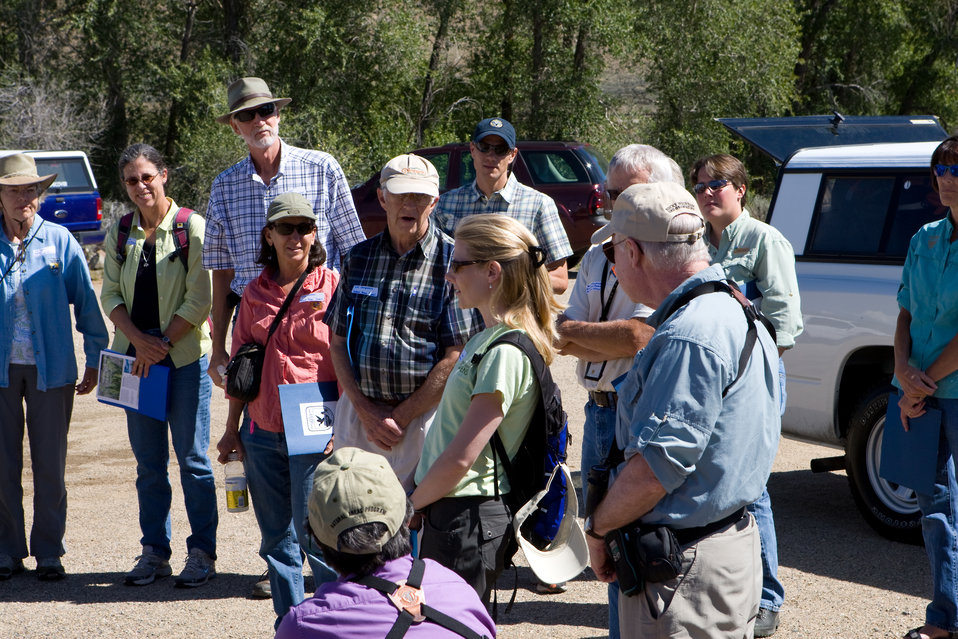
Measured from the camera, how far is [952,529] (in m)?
4.05

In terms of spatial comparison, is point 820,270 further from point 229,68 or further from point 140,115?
point 140,115

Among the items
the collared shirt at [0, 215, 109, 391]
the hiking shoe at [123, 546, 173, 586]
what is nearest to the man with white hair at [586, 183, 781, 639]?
the hiking shoe at [123, 546, 173, 586]

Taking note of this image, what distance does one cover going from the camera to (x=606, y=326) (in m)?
3.85

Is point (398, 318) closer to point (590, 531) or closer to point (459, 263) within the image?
point (459, 263)

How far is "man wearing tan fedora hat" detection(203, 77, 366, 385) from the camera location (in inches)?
192

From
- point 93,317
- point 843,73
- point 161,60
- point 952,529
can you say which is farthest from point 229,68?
point 952,529

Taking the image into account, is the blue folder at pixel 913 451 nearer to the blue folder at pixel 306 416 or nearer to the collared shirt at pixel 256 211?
the blue folder at pixel 306 416

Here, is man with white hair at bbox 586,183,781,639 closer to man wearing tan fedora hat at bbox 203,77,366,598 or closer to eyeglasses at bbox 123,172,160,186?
man wearing tan fedora hat at bbox 203,77,366,598

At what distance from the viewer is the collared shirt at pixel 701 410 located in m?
2.35

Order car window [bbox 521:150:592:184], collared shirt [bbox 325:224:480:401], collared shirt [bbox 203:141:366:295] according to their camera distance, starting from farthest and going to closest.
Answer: car window [bbox 521:150:592:184], collared shirt [bbox 203:141:366:295], collared shirt [bbox 325:224:480:401]

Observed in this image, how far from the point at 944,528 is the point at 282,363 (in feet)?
9.08

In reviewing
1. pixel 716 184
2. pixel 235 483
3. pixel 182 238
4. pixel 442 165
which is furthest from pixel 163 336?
pixel 442 165

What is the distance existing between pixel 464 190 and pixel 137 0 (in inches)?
934

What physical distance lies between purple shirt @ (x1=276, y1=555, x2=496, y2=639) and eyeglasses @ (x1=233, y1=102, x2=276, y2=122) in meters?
3.09
